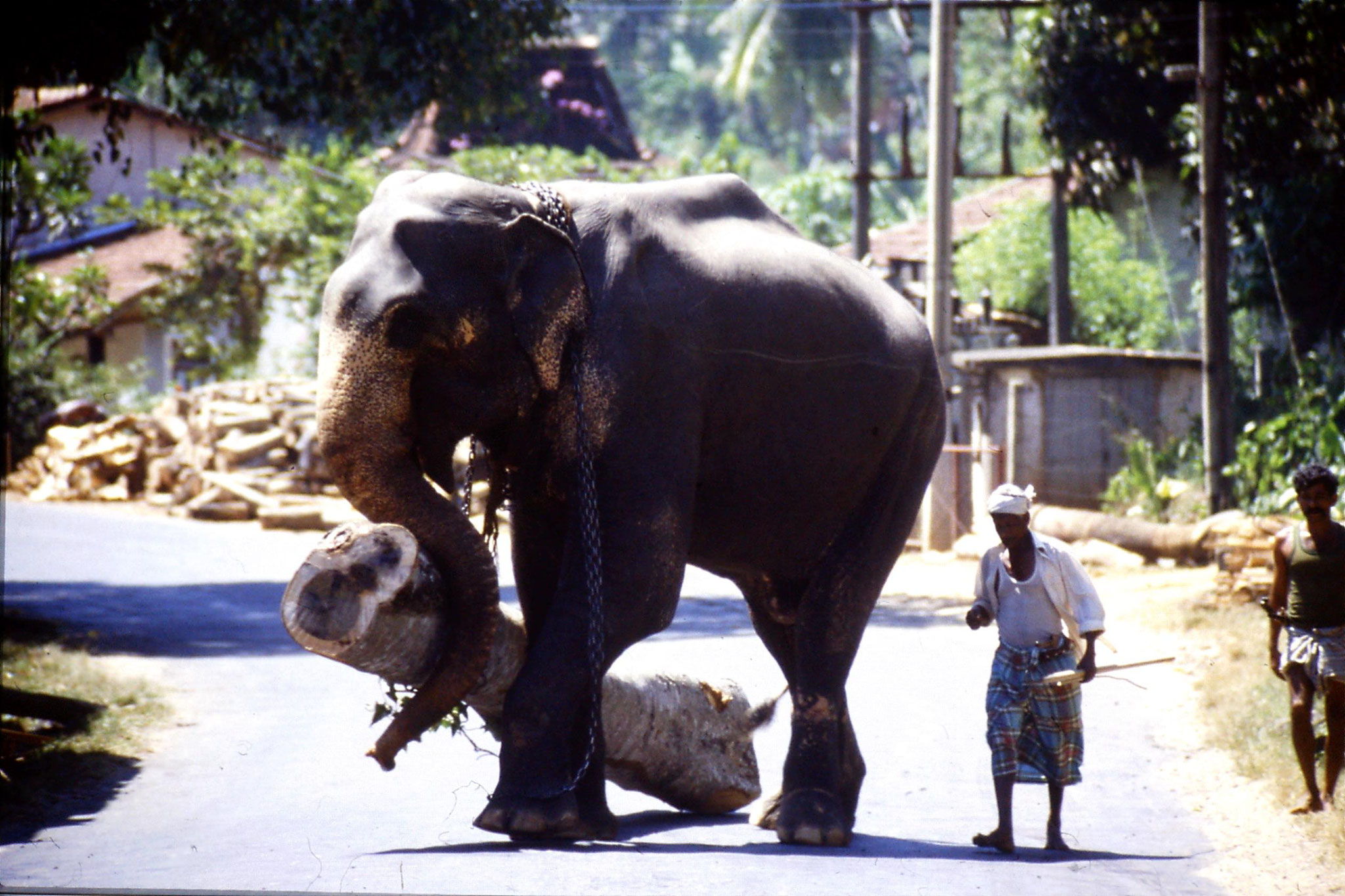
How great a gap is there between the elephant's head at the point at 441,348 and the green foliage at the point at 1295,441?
7.66 metres

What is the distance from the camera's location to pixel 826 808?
15.5 feet

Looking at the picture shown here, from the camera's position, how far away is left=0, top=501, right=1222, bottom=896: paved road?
4164 millimetres

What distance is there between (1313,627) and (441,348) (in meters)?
3.14

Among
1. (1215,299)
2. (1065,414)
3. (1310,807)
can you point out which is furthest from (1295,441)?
(1310,807)

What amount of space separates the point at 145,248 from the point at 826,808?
2340 cm

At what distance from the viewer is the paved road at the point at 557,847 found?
4.16 meters

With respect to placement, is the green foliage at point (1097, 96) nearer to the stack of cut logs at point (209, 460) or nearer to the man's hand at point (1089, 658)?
the stack of cut logs at point (209, 460)

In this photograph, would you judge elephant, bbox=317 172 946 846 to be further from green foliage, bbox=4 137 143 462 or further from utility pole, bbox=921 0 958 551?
green foliage, bbox=4 137 143 462

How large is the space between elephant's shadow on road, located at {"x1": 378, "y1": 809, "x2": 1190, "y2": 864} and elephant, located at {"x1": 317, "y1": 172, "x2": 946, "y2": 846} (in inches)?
2.8

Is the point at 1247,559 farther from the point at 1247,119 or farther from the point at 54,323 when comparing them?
the point at 54,323

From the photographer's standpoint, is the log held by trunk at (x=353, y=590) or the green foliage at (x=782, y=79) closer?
the log held by trunk at (x=353, y=590)

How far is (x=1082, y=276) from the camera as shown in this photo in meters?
20.0

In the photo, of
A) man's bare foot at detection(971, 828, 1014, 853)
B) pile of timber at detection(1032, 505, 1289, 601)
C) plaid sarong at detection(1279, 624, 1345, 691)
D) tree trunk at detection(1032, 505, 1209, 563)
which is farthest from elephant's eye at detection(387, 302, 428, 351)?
tree trunk at detection(1032, 505, 1209, 563)

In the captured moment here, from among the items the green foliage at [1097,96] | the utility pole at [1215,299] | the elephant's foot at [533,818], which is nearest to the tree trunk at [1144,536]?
the utility pole at [1215,299]
